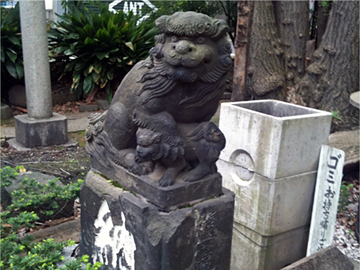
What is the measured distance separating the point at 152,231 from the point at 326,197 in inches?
66.4

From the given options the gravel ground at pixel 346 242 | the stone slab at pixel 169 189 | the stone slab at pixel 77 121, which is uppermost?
the stone slab at pixel 169 189

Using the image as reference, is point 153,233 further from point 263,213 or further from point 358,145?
point 358,145

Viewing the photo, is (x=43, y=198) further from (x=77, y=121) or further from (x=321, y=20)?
(x=321, y=20)

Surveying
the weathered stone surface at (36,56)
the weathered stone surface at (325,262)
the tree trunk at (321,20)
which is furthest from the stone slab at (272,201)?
the tree trunk at (321,20)

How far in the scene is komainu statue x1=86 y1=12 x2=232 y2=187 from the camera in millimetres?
1989

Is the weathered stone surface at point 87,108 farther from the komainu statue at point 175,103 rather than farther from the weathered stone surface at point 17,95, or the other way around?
the komainu statue at point 175,103

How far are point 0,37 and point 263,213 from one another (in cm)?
538

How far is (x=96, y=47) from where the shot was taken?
7.07 meters

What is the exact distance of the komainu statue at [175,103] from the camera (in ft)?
6.53

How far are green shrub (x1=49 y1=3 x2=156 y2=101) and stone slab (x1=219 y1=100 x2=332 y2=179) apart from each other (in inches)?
166

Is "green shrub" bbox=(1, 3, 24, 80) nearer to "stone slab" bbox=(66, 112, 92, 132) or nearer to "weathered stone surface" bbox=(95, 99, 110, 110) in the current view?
"stone slab" bbox=(66, 112, 92, 132)

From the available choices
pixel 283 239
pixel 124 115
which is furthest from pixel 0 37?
pixel 283 239

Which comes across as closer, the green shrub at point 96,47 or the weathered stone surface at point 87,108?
the green shrub at point 96,47

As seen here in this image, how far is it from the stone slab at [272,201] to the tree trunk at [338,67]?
241 cm
